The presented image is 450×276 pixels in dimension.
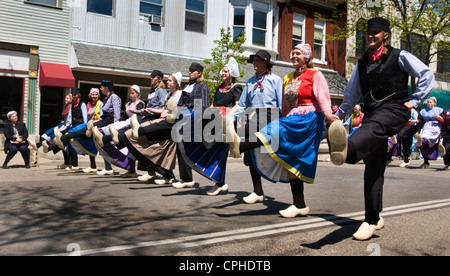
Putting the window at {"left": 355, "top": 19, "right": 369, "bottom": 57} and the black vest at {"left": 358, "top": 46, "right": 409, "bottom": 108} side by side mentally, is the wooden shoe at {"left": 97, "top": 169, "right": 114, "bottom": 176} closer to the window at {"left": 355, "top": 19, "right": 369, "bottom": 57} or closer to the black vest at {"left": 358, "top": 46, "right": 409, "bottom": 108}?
the black vest at {"left": 358, "top": 46, "right": 409, "bottom": 108}

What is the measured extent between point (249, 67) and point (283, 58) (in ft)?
9.84

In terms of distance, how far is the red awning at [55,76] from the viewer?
57.9 feet

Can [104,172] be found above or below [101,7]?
below

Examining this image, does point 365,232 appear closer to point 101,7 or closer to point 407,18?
point 101,7

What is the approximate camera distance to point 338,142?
396cm

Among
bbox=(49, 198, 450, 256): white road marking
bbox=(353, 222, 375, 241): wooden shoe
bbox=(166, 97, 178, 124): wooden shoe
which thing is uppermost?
bbox=(166, 97, 178, 124): wooden shoe

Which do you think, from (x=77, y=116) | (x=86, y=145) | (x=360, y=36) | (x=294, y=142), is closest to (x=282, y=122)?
(x=294, y=142)

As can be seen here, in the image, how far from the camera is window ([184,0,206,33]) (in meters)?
22.0

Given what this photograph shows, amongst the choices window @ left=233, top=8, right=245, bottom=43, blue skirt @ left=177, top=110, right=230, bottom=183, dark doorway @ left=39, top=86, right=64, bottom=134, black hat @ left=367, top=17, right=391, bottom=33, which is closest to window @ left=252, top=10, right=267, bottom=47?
window @ left=233, top=8, right=245, bottom=43

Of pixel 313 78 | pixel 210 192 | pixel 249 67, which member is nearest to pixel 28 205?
pixel 210 192

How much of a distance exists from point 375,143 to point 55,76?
15579 mm

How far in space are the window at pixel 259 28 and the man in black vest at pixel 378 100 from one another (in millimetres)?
19909

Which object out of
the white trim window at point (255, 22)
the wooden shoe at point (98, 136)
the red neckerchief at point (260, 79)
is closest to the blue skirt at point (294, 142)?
the red neckerchief at point (260, 79)
